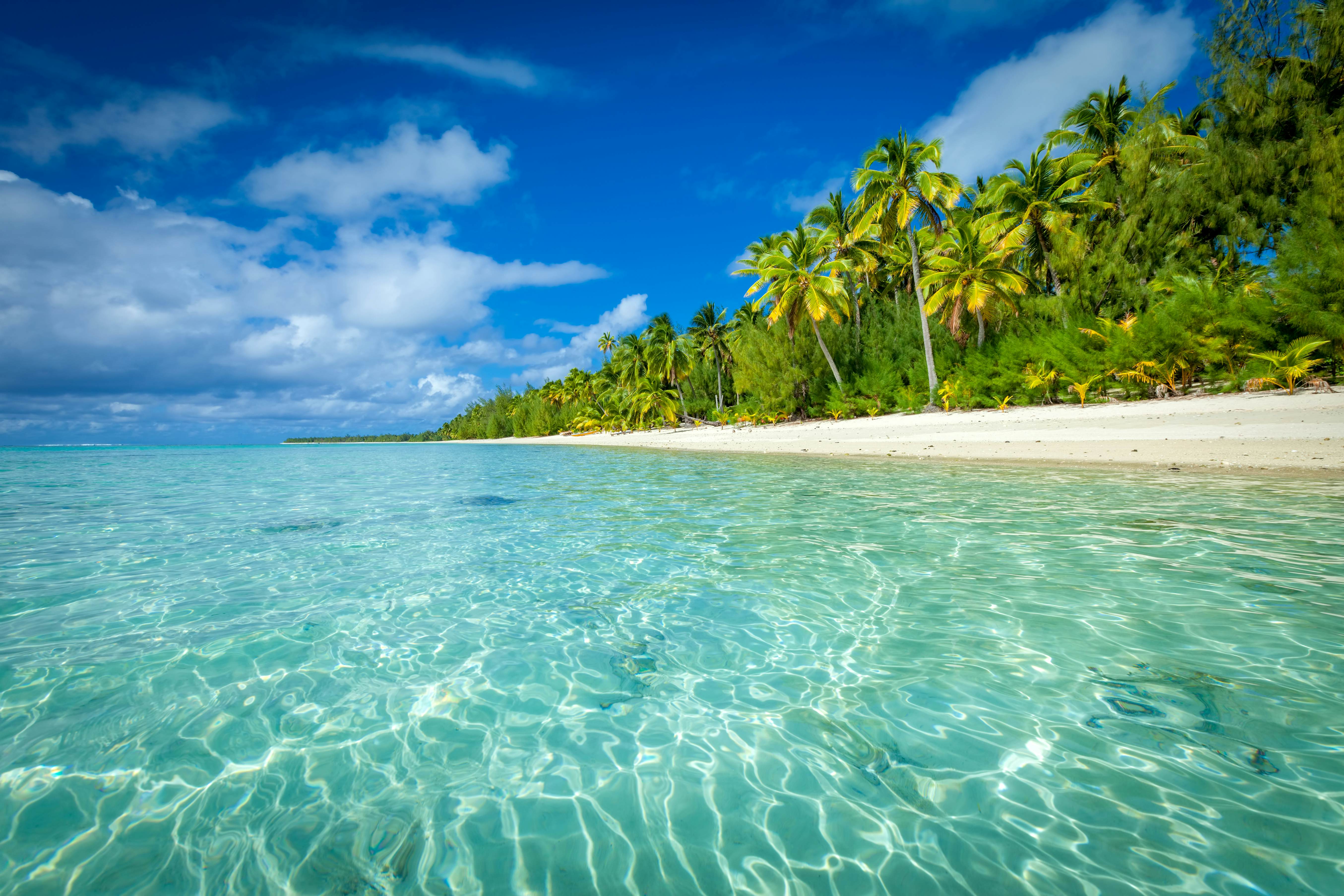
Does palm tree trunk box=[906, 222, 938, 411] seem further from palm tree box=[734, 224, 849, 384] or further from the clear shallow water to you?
the clear shallow water

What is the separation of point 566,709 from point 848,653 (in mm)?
1913

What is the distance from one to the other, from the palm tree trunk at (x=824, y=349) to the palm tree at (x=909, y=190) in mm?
4769

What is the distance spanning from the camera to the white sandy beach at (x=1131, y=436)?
10.6 metres

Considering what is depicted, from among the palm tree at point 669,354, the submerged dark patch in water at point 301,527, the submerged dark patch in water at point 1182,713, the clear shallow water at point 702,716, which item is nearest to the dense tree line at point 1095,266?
the palm tree at point 669,354

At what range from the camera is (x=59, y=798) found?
8.12ft

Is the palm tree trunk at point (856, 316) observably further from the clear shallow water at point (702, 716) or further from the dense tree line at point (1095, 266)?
the clear shallow water at point (702, 716)

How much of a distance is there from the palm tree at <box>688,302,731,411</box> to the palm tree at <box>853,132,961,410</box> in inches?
740

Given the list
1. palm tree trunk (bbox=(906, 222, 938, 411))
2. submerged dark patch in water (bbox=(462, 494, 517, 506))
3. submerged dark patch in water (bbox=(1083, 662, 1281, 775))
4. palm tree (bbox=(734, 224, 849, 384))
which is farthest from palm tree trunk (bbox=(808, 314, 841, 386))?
submerged dark patch in water (bbox=(1083, 662, 1281, 775))

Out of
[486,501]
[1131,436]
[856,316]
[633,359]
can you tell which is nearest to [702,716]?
[486,501]

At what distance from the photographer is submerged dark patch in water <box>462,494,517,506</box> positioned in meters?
11.4

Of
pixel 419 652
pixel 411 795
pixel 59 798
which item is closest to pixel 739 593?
pixel 419 652

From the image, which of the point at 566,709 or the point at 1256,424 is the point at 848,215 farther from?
the point at 566,709

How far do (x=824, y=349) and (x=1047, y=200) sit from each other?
499 inches

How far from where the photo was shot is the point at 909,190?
29.0 meters
